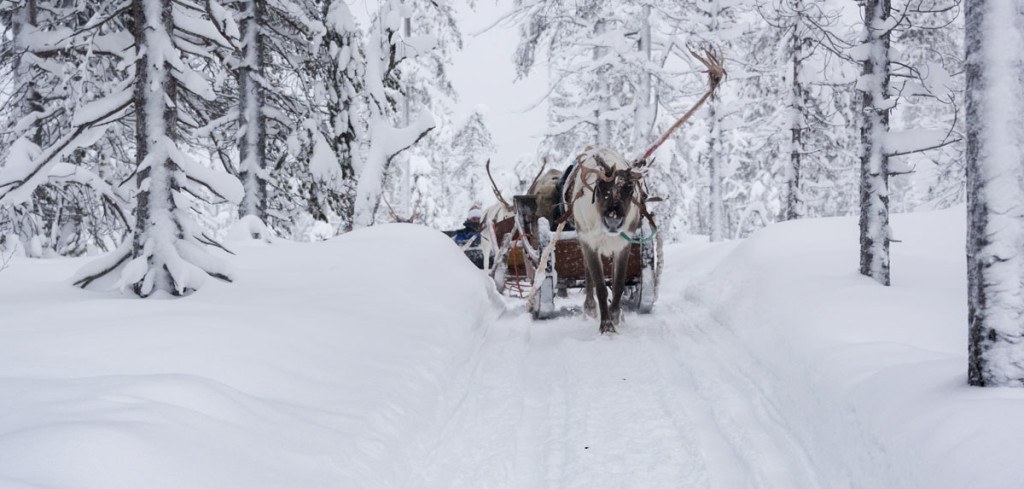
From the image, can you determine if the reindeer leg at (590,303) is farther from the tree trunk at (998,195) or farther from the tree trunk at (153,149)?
the tree trunk at (998,195)

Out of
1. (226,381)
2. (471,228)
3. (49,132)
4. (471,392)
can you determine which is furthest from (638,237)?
(49,132)

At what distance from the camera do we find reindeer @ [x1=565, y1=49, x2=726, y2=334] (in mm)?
6816

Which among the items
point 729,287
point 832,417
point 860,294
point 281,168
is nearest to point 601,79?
point 281,168

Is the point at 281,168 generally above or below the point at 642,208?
above

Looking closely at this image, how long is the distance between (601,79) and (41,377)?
1896 centimetres

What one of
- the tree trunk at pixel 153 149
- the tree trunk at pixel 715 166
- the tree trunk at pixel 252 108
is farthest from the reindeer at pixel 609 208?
the tree trunk at pixel 715 166

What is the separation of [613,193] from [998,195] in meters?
3.84

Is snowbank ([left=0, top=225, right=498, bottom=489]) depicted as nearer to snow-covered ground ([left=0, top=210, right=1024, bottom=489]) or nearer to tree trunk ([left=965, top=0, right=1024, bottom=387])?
snow-covered ground ([left=0, top=210, right=1024, bottom=489])


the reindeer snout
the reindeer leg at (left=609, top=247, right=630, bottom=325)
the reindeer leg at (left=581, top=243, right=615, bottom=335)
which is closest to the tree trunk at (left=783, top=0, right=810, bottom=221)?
the reindeer leg at (left=609, top=247, right=630, bottom=325)

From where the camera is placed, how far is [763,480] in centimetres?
351

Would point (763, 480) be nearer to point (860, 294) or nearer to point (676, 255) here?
point (860, 294)

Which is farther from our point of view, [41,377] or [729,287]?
[729,287]

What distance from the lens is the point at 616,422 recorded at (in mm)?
4480

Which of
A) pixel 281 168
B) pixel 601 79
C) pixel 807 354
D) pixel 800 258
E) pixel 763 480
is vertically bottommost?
pixel 763 480
